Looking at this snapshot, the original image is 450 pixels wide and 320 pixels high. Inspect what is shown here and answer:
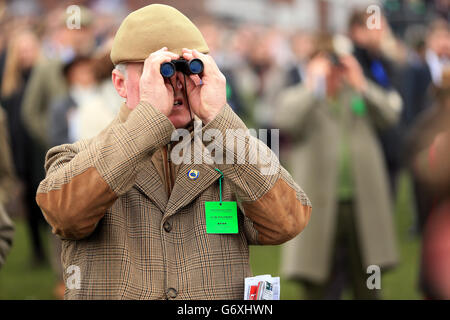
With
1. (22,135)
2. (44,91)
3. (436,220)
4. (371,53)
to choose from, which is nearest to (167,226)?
(436,220)

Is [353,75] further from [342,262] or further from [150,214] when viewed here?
[150,214]

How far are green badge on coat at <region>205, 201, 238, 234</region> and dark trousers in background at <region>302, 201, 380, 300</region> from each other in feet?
10.7

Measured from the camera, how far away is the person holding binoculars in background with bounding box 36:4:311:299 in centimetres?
245

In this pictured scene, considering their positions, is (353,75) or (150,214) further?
(353,75)

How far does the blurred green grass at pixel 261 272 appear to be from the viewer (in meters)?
6.35

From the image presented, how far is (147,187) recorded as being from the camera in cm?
261

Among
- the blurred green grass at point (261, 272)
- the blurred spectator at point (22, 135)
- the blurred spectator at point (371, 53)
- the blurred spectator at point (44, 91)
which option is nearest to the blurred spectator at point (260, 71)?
the blurred green grass at point (261, 272)

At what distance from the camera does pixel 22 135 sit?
791 cm

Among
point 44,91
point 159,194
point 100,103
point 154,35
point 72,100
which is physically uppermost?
point 44,91

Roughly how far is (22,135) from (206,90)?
5.70 meters

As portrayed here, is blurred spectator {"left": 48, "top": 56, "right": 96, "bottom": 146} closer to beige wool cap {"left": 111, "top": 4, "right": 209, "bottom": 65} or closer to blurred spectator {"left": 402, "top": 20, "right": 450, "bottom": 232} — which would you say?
beige wool cap {"left": 111, "top": 4, "right": 209, "bottom": 65}

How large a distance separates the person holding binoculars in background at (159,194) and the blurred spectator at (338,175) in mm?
3105

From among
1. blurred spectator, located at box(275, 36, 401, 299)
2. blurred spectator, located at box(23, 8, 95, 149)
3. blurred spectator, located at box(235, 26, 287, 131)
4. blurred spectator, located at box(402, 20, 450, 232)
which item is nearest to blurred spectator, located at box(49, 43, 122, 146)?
blurred spectator, located at box(23, 8, 95, 149)
